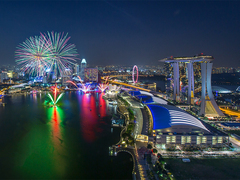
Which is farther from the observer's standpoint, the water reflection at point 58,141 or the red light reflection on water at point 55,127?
the red light reflection on water at point 55,127

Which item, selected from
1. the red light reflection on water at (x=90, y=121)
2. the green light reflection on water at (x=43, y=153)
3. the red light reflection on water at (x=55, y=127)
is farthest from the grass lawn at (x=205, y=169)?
the red light reflection on water at (x=55, y=127)

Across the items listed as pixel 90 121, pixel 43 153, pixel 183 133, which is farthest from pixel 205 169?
pixel 90 121

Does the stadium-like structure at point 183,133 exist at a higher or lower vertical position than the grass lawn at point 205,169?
higher

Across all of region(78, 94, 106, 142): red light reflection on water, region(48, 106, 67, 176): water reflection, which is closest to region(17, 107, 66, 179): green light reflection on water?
region(48, 106, 67, 176): water reflection

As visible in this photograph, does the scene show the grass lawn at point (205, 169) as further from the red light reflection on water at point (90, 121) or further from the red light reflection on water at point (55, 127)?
the red light reflection on water at point (55, 127)

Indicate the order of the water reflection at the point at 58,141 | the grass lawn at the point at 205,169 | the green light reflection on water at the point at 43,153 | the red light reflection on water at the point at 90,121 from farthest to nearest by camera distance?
the red light reflection on water at the point at 90,121, the water reflection at the point at 58,141, the green light reflection on water at the point at 43,153, the grass lawn at the point at 205,169

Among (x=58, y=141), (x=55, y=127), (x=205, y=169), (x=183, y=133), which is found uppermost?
(x=183, y=133)

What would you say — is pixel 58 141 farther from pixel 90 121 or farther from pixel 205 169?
pixel 205 169

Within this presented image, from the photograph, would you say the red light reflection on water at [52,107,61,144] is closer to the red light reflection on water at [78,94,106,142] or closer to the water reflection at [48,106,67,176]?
the water reflection at [48,106,67,176]
